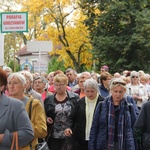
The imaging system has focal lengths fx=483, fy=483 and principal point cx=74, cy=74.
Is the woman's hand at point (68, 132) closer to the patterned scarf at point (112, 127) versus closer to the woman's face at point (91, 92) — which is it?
the woman's face at point (91, 92)

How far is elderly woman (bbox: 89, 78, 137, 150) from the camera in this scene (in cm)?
682

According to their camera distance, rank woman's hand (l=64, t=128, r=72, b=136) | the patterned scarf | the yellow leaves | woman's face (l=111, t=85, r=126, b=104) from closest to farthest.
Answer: the patterned scarf → woman's face (l=111, t=85, r=126, b=104) → woman's hand (l=64, t=128, r=72, b=136) → the yellow leaves

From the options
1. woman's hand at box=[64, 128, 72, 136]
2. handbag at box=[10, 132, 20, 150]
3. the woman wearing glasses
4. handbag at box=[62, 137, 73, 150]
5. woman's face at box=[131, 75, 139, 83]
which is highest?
woman's face at box=[131, 75, 139, 83]

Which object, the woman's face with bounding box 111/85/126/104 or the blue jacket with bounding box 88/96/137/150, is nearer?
the blue jacket with bounding box 88/96/137/150

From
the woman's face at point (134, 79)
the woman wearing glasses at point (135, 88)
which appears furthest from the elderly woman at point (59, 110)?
the woman's face at point (134, 79)

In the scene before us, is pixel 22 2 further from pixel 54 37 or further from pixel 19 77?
pixel 19 77

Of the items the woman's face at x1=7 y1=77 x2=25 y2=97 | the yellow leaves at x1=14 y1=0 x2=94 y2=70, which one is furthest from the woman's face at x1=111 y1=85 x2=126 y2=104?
the yellow leaves at x1=14 y1=0 x2=94 y2=70

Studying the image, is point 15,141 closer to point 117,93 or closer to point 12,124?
point 12,124

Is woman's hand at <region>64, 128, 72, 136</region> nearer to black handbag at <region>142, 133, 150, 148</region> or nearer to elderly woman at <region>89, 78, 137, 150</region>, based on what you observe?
elderly woman at <region>89, 78, 137, 150</region>

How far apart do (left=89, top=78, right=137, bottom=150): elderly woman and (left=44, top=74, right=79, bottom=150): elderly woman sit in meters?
1.06

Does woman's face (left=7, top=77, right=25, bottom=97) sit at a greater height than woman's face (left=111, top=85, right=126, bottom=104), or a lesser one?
greater

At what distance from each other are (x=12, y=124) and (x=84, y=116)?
3468 mm

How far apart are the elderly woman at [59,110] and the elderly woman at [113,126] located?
1060 mm

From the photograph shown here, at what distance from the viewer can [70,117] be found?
792cm
